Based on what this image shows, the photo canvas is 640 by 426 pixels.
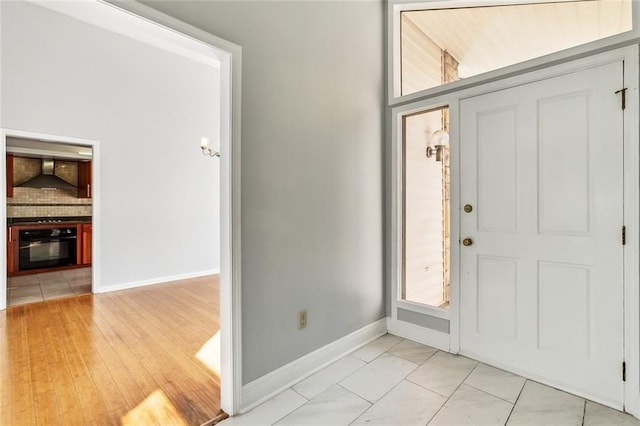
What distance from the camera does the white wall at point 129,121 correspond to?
12.3 ft

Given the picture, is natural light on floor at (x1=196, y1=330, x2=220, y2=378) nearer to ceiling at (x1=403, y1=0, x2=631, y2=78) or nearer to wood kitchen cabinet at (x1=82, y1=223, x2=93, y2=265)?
ceiling at (x1=403, y1=0, x2=631, y2=78)

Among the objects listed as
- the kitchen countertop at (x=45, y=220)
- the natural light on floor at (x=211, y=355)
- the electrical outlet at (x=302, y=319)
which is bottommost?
the natural light on floor at (x=211, y=355)

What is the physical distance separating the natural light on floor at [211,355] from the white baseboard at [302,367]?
487 millimetres

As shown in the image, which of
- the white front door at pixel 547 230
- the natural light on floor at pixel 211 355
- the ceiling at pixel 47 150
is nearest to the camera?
the white front door at pixel 547 230

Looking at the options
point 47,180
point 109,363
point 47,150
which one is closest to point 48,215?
point 47,180

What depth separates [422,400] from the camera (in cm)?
184

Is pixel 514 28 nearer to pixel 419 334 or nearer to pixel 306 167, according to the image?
pixel 306 167

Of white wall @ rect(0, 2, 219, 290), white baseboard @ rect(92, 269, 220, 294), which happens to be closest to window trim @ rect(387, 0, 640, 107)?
white wall @ rect(0, 2, 219, 290)

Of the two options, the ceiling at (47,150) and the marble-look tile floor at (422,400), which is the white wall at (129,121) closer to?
the ceiling at (47,150)

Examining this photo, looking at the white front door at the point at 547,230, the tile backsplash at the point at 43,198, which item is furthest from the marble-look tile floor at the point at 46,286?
the white front door at the point at 547,230

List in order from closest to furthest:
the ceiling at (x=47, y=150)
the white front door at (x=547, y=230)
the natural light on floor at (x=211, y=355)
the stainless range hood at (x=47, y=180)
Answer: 1. the white front door at (x=547, y=230)
2. the natural light on floor at (x=211, y=355)
3. the ceiling at (x=47, y=150)
4. the stainless range hood at (x=47, y=180)

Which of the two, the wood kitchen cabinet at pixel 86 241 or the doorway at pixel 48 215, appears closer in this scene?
the doorway at pixel 48 215

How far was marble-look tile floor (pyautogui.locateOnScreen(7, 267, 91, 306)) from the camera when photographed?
3.93 metres

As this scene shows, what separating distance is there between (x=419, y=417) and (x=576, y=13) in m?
2.75
